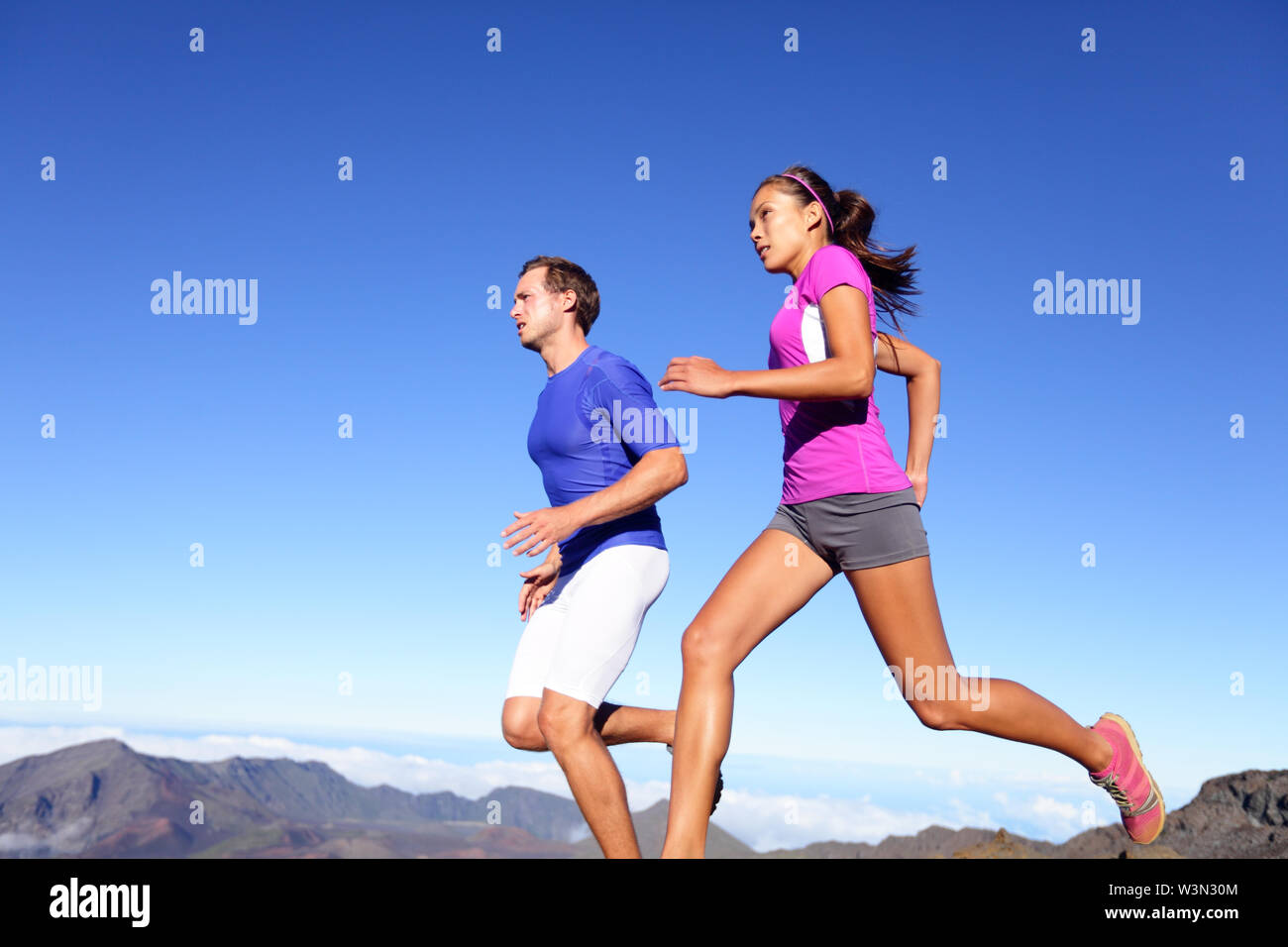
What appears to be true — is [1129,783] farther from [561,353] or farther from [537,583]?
[561,353]

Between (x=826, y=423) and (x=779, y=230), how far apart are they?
87 centimetres

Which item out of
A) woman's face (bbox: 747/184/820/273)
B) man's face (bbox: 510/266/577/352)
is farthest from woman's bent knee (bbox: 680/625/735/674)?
man's face (bbox: 510/266/577/352)

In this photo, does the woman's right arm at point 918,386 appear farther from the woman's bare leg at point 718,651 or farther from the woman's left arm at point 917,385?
the woman's bare leg at point 718,651

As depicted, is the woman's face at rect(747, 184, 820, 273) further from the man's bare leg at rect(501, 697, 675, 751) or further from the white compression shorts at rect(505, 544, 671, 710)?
the man's bare leg at rect(501, 697, 675, 751)

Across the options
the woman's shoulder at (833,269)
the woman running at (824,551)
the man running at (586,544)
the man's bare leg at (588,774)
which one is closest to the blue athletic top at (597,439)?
the man running at (586,544)

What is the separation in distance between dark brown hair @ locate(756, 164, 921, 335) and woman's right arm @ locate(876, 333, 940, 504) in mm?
121

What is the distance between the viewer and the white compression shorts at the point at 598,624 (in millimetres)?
3836

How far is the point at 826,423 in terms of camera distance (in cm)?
368

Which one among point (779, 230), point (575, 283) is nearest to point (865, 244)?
point (779, 230)

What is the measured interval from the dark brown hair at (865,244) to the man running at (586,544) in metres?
1.14
